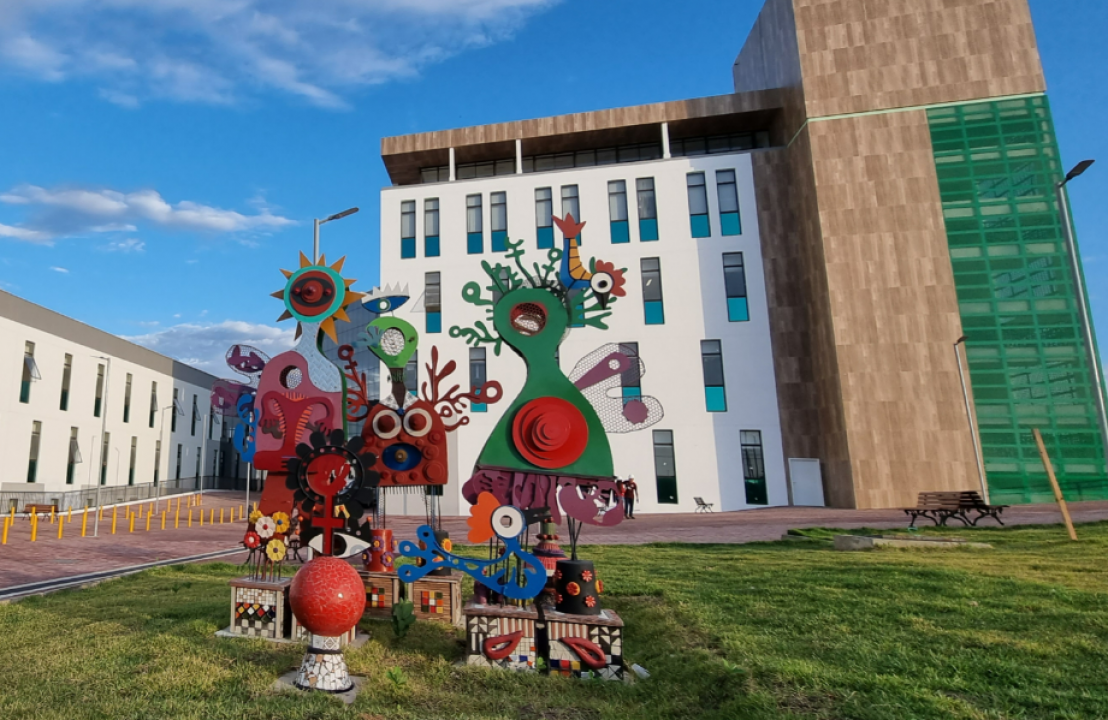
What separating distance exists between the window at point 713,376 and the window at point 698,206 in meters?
5.25

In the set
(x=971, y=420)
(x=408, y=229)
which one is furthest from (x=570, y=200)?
(x=971, y=420)

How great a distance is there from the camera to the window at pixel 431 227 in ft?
97.0

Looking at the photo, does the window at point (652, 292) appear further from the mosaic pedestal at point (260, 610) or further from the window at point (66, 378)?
the window at point (66, 378)

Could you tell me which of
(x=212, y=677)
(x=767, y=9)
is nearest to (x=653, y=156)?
(x=767, y=9)

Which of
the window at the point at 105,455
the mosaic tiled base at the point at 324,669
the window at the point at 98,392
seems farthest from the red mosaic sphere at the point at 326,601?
the window at the point at 98,392

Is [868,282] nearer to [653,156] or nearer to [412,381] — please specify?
[653,156]

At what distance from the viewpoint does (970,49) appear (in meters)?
25.3

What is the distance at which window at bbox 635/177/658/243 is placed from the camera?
28.5m

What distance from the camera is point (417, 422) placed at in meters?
7.89

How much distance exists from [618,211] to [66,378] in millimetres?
31527

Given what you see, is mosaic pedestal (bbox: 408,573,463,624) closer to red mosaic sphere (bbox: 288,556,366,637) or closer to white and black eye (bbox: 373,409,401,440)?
white and black eye (bbox: 373,409,401,440)

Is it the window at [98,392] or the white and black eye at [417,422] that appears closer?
the white and black eye at [417,422]

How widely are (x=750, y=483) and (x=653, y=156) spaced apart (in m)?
16.6

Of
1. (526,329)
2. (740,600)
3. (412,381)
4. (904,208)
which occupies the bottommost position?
(740,600)
